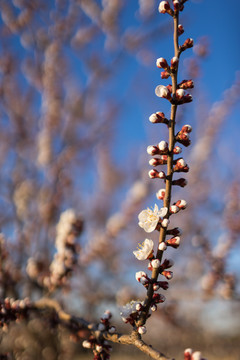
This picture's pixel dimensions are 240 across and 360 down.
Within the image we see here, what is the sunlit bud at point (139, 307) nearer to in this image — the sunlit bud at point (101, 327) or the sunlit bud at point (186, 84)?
the sunlit bud at point (101, 327)

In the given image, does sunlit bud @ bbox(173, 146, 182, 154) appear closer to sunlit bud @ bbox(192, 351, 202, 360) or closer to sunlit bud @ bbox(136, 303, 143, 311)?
sunlit bud @ bbox(136, 303, 143, 311)

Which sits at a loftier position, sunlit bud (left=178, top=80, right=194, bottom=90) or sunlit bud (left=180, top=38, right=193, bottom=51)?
sunlit bud (left=180, top=38, right=193, bottom=51)

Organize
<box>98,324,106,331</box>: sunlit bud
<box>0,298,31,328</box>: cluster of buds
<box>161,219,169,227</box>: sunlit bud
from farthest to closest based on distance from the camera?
<box>0,298,31,328</box>: cluster of buds → <box>98,324,106,331</box>: sunlit bud → <box>161,219,169,227</box>: sunlit bud

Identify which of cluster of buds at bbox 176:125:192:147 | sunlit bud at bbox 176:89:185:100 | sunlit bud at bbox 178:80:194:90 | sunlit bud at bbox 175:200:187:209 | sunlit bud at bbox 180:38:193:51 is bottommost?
sunlit bud at bbox 175:200:187:209

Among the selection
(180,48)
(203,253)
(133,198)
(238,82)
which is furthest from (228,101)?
(180,48)

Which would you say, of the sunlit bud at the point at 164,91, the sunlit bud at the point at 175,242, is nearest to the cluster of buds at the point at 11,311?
the sunlit bud at the point at 175,242

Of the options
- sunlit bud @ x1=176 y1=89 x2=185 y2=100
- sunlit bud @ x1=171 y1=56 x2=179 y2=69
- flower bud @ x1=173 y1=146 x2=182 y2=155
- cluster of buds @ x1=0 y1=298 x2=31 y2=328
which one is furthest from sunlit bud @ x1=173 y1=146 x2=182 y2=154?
cluster of buds @ x1=0 y1=298 x2=31 y2=328
